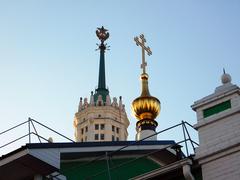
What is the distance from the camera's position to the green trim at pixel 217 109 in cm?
1488

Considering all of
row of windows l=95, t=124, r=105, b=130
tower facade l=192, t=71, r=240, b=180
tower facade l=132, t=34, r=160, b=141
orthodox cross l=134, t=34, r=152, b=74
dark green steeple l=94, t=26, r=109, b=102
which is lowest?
tower facade l=192, t=71, r=240, b=180

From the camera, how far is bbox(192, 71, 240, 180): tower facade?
14062 millimetres

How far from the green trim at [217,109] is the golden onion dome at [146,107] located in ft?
57.7

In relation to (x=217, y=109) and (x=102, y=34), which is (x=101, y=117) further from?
(x=217, y=109)

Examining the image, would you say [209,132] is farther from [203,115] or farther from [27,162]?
[27,162]

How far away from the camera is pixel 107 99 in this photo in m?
98.2

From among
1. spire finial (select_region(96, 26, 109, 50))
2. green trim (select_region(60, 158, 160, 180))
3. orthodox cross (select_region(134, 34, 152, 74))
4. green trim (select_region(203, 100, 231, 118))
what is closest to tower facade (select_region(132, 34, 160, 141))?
orthodox cross (select_region(134, 34, 152, 74))

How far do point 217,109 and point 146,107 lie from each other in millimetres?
18200

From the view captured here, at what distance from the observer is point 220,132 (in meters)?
14.5

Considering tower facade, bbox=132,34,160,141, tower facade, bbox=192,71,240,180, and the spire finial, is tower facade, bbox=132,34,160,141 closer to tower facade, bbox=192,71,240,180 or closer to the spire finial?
tower facade, bbox=192,71,240,180

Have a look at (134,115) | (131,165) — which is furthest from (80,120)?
(131,165)

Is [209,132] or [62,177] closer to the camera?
[209,132]

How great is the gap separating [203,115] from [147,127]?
55.7ft

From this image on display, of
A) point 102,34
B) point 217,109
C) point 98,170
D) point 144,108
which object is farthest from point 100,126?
point 217,109
